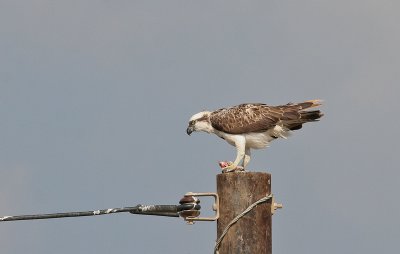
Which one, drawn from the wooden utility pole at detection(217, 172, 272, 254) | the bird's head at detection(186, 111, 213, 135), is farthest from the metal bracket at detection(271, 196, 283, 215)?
the bird's head at detection(186, 111, 213, 135)

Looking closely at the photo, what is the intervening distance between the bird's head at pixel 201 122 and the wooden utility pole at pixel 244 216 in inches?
254

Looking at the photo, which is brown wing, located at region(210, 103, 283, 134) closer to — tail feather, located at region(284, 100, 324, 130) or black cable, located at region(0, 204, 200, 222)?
tail feather, located at region(284, 100, 324, 130)

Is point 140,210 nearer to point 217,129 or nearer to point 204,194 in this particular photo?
point 204,194

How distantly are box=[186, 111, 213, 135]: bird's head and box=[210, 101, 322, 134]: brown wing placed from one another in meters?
0.35

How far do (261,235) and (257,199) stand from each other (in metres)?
0.41

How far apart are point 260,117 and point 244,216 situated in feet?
19.7

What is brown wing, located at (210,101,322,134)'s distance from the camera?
15.1 m

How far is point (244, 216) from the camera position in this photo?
9.50 m

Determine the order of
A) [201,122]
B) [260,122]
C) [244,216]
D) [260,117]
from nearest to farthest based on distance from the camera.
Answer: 1. [244,216]
2. [260,122]
3. [260,117]
4. [201,122]

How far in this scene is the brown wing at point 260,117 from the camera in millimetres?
15062

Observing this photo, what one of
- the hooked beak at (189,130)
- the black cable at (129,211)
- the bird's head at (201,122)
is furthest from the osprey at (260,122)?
the black cable at (129,211)

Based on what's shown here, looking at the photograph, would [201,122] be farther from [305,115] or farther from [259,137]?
[305,115]

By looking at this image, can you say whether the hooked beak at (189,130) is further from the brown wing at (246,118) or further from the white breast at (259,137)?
the white breast at (259,137)

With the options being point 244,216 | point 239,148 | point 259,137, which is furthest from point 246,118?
point 244,216
